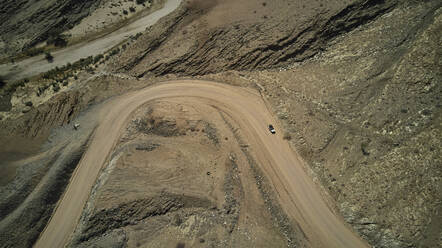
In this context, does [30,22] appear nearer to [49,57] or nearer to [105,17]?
[49,57]

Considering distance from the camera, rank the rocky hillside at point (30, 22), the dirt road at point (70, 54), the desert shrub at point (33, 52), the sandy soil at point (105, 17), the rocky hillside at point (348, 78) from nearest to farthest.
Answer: the rocky hillside at point (348, 78), the dirt road at point (70, 54), the desert shrub at point (33, 52), the rocky hillside at point (30, 22), the sandy soil at point (105, 17)

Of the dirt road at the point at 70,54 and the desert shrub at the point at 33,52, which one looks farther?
the desert shrub at the point at 33,52

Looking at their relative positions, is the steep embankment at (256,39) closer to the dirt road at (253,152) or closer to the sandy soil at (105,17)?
the dirt road at (253,152)

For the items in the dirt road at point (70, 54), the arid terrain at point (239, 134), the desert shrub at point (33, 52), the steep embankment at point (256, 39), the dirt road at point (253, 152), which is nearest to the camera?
the arid terrain at point (239, 134)

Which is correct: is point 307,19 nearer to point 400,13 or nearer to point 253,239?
point 400,13

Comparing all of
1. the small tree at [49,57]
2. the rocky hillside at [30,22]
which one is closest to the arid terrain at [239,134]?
the small tree at [49,57]

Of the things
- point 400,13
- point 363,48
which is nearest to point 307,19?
point 363,48
